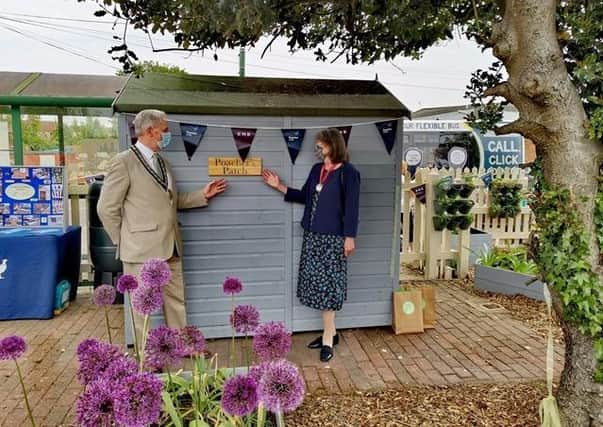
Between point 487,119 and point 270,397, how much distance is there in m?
2.11

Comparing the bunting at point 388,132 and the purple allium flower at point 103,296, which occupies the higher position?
the bunting at point 388,132

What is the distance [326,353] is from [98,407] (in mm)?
2360

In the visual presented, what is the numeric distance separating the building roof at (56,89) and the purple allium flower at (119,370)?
3971 mm

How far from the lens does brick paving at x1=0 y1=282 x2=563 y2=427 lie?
9.70 feet

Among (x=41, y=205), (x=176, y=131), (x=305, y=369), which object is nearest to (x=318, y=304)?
(x=305, y=369)

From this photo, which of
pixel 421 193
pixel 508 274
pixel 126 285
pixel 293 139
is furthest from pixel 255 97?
pixel 508 274

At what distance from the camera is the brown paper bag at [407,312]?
154 inches

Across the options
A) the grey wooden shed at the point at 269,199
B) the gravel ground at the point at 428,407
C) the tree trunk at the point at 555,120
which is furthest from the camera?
the grey wooden shed at the point at 269,199

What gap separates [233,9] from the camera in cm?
189

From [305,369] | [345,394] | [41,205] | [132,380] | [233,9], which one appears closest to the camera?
[132,380]

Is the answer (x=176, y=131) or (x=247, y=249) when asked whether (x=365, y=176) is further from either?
(x=176, y=131)

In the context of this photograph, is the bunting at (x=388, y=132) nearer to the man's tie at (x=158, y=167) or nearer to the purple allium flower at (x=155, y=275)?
the man's tie at (x=158, y=167)

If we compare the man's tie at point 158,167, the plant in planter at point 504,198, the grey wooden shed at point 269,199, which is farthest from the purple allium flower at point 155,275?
the plant in planter at point 504,198

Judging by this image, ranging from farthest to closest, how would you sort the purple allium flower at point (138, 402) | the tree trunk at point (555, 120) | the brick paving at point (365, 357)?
the brick paving at point (365, 357) < the tree trunk at point (555, 120) < the purple allium flower at point (138, 402)
